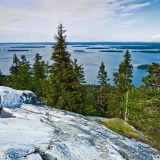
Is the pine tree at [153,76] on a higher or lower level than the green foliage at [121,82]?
higher

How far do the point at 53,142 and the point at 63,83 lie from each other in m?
11.3

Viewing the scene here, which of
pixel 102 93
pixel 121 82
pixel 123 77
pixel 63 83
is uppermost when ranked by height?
pixel 63 83

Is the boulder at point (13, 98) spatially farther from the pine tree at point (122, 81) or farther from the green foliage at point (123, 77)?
the green foliage at point (123, 77)

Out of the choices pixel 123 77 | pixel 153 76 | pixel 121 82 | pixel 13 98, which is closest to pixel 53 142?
pixel 13 98

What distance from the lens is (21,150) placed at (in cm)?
347

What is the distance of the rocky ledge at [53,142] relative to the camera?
3.62 meters

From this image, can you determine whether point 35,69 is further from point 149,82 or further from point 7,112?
point 7,112

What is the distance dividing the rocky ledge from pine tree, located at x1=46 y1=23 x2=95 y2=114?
912 centimetres

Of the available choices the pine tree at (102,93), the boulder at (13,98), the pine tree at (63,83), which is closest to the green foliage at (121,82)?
the pine tree at (102,93)

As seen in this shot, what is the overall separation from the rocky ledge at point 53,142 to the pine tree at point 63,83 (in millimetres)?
9118

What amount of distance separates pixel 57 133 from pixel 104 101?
3373 cm

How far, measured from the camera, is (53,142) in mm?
4098

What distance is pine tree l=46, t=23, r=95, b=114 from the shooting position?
49.8ft

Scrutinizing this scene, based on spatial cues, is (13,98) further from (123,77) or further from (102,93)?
(102,93)
